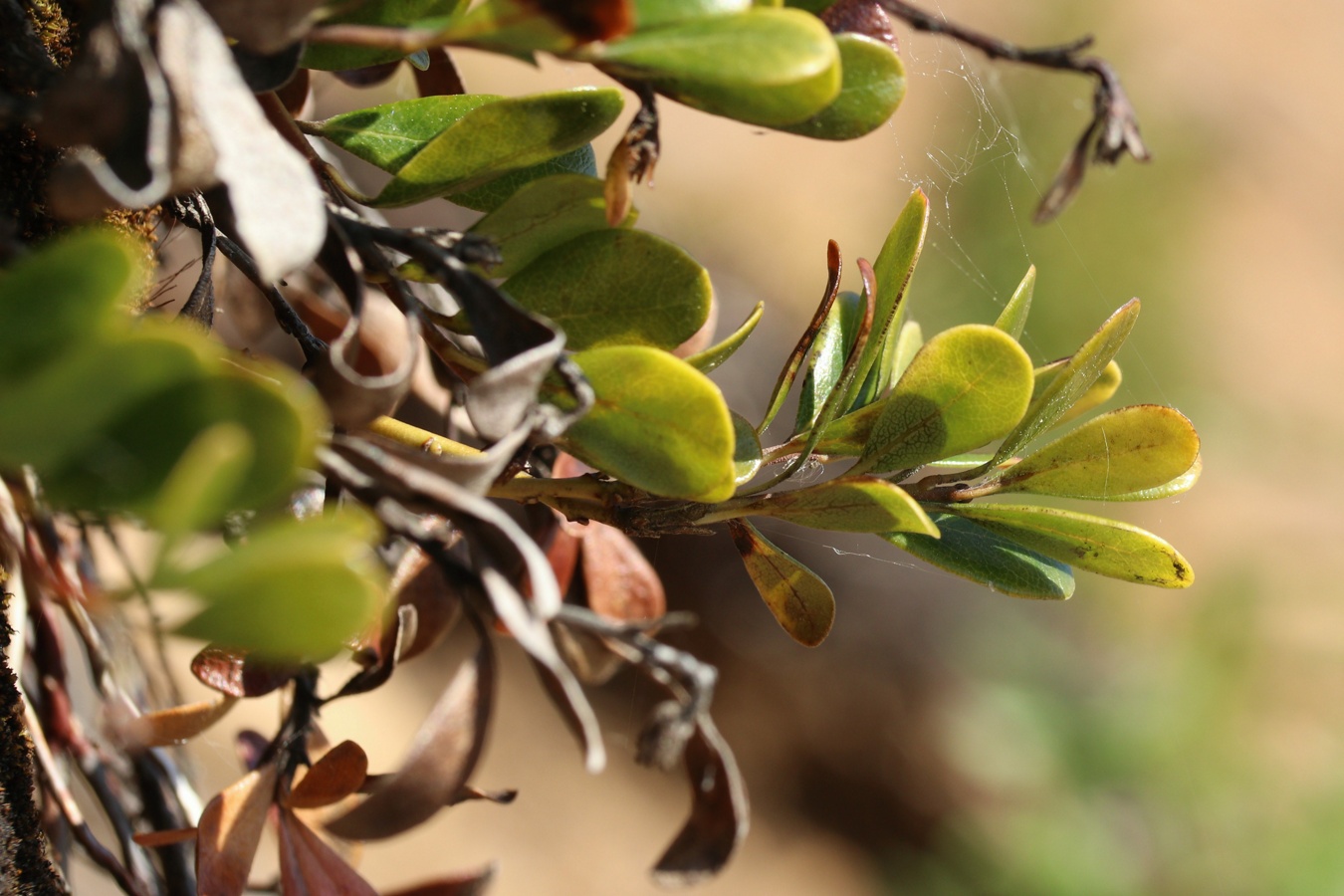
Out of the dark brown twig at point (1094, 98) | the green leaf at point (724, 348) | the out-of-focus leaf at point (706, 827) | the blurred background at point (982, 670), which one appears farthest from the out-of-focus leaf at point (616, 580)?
the blurred background at point (982, 670)

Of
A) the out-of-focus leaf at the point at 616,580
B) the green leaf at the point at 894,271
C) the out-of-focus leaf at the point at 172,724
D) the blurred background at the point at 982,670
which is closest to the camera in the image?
the green leaf at the point at 894,271

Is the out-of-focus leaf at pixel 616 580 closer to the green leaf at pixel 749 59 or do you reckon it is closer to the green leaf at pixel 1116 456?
the green leaf at pixel 1116 456

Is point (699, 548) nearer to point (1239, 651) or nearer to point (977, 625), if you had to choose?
point (977, 625)

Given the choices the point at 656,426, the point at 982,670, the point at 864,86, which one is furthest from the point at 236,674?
the point at 982,670

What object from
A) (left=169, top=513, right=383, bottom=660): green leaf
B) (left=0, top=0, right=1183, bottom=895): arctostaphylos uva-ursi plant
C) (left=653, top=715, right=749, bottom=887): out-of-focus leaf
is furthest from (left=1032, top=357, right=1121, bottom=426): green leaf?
(left=169, top=513, right=383, bottom=660): green leaf

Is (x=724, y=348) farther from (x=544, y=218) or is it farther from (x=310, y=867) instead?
(x=310, y=867)

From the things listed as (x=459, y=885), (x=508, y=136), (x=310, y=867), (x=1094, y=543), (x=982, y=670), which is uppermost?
(x=508, y=136)

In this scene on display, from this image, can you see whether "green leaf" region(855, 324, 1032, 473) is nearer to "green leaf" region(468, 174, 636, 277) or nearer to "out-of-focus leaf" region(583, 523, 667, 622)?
"green leaf" region(468, 174, 636, 277)
